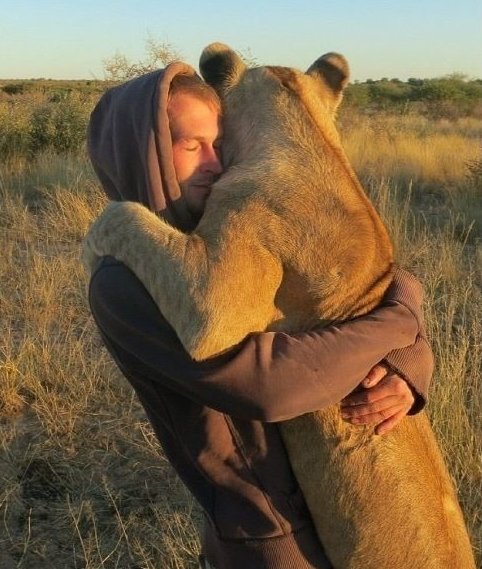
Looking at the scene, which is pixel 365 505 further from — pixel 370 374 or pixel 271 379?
pixel 271 379

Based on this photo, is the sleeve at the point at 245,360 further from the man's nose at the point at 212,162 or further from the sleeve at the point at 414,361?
the man's nose at the point at 212,162

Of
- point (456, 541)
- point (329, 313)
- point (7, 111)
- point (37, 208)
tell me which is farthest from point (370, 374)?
point (7, 111)

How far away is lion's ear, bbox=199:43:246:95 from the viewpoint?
2.39 meters

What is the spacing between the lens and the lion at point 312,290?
1774 mm

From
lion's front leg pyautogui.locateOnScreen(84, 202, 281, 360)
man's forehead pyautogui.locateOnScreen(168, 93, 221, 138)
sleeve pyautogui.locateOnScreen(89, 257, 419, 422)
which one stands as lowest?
sleeve pyautogui.locateOnScreen(89, 257, 419, 422)

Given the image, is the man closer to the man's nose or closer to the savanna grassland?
the man's nose

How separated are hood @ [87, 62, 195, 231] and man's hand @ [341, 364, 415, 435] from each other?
65cm

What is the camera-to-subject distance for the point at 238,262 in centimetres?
182

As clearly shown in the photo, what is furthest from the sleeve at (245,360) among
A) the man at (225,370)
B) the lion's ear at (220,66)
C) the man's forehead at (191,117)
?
the lion's ear at (220,66)

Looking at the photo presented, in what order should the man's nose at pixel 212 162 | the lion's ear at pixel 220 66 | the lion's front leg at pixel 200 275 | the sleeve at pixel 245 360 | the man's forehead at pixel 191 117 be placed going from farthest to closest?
the lion's ear at pixel 220 66 → the man's nose at pixel 212 162 → the man's forehead at pixel 191 117 → the lion's front leg at pixel 200 275 → the sleeve at pixel 245 360

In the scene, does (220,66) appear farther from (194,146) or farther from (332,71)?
(194,146)

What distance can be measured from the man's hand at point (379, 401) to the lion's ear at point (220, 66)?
42.7 inches

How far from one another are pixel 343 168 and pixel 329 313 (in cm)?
45

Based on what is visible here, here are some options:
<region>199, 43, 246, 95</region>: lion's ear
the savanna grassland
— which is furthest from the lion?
the savanna grassland
